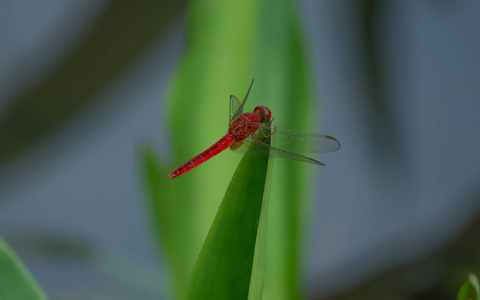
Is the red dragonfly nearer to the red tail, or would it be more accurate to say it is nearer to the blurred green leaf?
the red tail

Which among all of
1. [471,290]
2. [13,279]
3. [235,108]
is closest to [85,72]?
[235,108]

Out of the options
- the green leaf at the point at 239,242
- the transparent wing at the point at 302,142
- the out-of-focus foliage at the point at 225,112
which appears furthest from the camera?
the transparent wing at the point at 302,142

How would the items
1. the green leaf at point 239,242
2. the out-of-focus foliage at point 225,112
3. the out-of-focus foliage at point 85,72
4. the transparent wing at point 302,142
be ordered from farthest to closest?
the out-of-focus foliage at point 85,72, the transparent wing at point 302,142, the out-of-focus foliage at point 225,112, the green leaf at point 239,242

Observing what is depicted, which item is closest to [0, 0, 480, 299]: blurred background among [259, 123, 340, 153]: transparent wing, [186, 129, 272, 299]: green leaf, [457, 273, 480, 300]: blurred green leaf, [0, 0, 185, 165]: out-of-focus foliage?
[0, 0, 185, 165]: out-of-focus foliage

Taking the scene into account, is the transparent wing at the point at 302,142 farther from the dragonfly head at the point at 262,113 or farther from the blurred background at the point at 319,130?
the blurred background at the point at 319,130

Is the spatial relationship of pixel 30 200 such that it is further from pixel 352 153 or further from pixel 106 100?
pixel 352 153

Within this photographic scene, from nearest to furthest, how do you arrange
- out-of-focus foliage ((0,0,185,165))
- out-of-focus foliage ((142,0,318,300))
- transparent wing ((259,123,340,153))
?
out-of-focus foliage ((142,0,318,300)) < transparent wing ((259,123,340,153)) < out-of-focus foliage ((0,0,185,165))

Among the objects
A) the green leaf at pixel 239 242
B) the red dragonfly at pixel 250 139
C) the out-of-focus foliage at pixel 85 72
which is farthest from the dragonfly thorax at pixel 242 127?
the out-of-focus foliage at pixel 85 72

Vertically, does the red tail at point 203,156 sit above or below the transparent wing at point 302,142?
below

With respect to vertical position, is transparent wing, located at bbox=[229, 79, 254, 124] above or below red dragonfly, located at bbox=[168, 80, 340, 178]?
above
